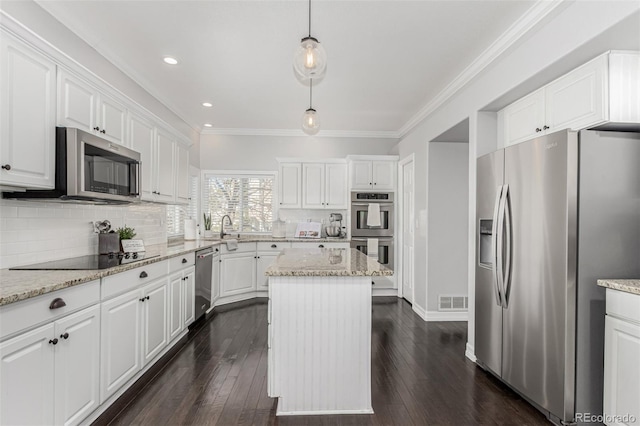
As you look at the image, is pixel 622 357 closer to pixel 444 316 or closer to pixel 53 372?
pixel 444 316

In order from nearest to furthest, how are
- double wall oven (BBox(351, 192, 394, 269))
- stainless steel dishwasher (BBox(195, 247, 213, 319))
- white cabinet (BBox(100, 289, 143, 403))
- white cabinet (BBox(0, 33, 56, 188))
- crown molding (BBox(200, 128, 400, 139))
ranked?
white cabinet (BBox(0, 33, 56, 188)), white cabinet (BBox(100, 289, 143, 403)), stainless steel dishwasher (BBox(195, 247, 213, 319)), double wall oven (BBox(351, 192, 394, 269)), crown molding (BBox(200, 128, 400, 139))

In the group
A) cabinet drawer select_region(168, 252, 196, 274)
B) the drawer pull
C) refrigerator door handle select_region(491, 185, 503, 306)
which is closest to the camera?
the drawer pull

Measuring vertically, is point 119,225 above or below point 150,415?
above

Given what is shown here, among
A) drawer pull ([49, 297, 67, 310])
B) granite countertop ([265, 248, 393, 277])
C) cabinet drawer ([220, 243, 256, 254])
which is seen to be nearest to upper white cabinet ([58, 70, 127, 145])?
drawer pull ([49, 297, 67, 310])

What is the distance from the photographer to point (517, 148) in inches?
91.2

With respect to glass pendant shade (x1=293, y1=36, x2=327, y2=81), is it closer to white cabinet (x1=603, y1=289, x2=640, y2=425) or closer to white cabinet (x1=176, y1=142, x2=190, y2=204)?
white cabinet (x1=603, y1=289, x2=640, y2=425)

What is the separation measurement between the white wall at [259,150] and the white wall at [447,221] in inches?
73.5

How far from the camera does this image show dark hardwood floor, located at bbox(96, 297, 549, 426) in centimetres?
205

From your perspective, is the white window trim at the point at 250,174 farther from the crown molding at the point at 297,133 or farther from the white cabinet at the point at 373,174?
the white cabinet at the point at 373,174

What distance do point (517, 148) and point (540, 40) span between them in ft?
2.38

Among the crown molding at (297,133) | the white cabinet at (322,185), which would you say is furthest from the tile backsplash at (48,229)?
the white cabinet at (322,185)

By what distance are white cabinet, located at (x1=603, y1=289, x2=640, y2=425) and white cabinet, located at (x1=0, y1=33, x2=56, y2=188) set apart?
334cm

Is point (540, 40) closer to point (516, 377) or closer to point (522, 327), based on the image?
point (522, 327)

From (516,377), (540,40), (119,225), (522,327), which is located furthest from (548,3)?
(119,225)
